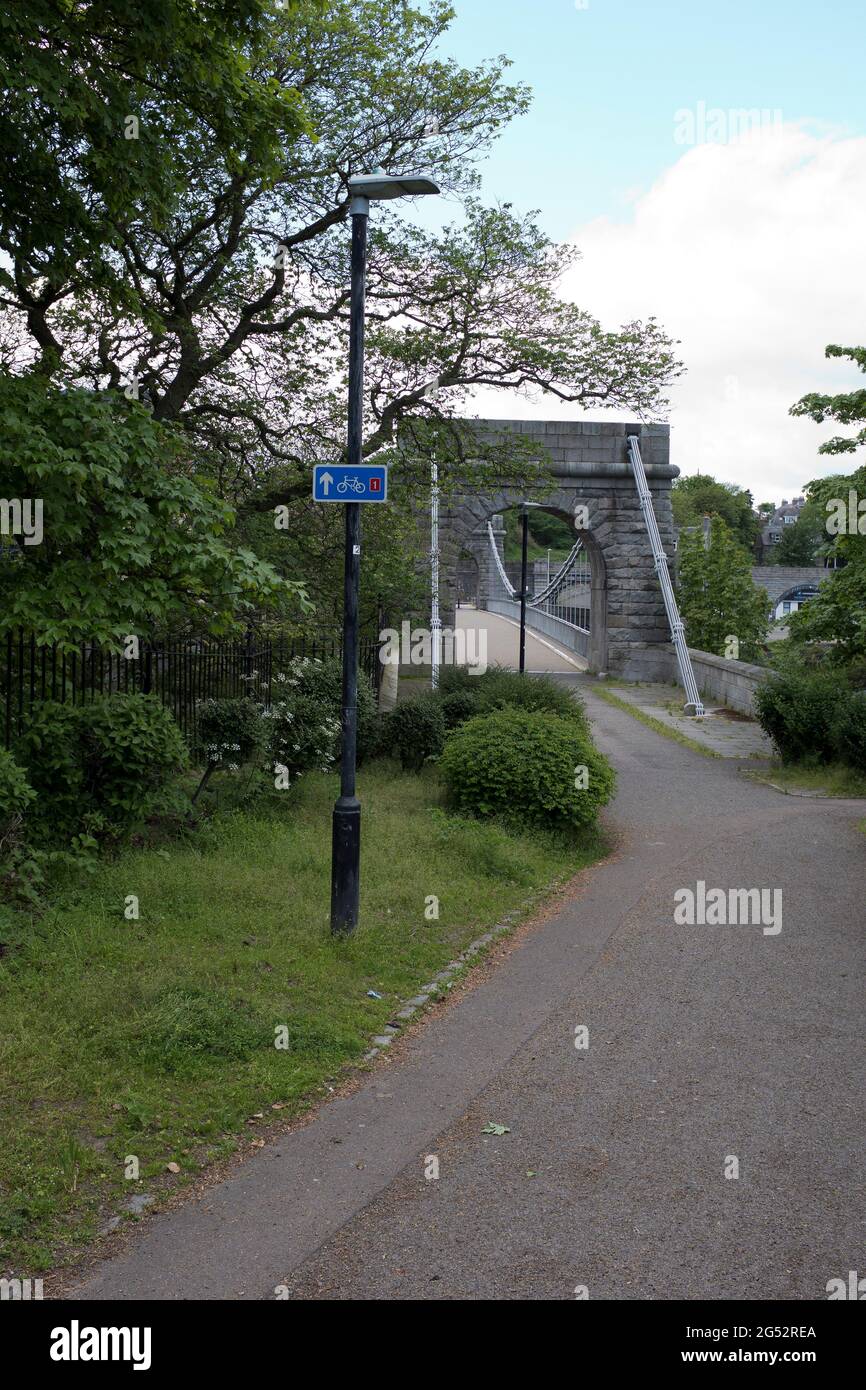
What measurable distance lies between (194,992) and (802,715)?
1401cm

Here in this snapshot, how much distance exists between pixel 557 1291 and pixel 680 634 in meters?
28.0

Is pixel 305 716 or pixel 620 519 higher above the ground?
pixel 620 519

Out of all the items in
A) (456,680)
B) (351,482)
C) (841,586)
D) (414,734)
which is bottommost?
(414,734)

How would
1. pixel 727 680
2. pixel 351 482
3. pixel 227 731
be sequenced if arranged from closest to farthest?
pixel 351 482, pixel 227 731, pixel 727 680

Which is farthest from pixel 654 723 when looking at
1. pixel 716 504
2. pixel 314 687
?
pixel 716 504

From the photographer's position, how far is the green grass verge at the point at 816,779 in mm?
17344

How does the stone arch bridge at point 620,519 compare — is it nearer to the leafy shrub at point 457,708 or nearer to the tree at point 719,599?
the tree at point 719,599

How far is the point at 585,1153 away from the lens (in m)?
5.51

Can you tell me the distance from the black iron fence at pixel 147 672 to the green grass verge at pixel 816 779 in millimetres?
7266

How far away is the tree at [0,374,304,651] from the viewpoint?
26.7 feet

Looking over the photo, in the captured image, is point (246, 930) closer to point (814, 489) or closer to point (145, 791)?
point (145, 791)

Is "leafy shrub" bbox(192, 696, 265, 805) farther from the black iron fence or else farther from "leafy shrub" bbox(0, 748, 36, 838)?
"leafy shrub" bbox(0, 748, 36, 838)

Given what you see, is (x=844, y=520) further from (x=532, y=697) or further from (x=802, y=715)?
(x=532, y=697)

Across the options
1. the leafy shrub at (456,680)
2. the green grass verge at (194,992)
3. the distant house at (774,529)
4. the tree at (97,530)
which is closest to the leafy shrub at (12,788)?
the green grass verge at (194,992)
